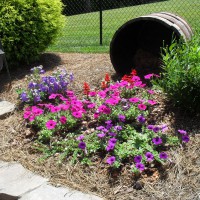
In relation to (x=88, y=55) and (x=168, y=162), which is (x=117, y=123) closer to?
(x=168, y=162)

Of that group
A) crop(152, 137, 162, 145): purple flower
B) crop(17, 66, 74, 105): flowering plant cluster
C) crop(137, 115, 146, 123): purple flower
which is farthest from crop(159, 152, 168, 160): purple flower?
crop(17, 66, 74, 105): flowering plant cluster

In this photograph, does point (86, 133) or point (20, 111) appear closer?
point (86, 133)

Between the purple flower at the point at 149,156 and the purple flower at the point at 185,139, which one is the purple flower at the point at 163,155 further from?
the purple flower at the point at 185,139

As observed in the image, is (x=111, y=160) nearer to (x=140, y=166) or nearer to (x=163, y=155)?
(x=140, y=166)

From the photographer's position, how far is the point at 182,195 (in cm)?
255

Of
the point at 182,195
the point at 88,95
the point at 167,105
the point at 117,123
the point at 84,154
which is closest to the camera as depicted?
the point at 182,195

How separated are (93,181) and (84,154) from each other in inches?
12.2

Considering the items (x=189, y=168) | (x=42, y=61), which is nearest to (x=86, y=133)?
(x=189, y=168)

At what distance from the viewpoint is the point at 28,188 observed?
2.84 m

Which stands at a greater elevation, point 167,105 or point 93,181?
point 167,105

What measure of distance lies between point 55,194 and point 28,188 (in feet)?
0.84

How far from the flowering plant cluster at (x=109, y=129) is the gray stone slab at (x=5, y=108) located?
458 millimetres

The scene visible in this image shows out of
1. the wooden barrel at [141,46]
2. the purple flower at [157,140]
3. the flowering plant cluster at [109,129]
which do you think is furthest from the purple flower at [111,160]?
the wooden barrel at [141,46]

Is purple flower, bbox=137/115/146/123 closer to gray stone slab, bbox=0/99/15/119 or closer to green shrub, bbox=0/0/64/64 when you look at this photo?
gray stone slab, bbox=0/99/15/119
